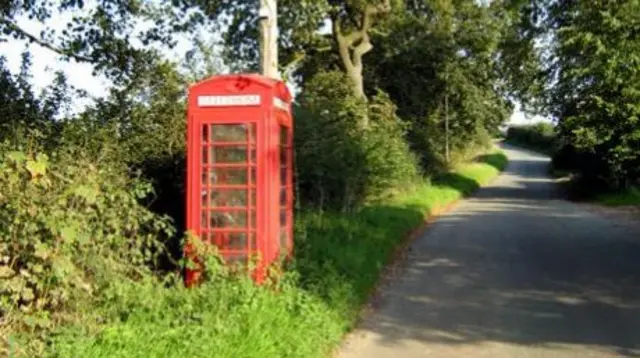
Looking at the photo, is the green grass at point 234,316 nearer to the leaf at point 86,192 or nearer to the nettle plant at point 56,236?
the nettle plant at point 56,236

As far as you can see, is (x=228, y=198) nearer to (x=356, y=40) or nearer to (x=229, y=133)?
(x=229, y=133)

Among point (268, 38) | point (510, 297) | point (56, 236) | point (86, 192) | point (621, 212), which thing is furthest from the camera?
point (621, 212)

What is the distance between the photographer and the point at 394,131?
72.9ft

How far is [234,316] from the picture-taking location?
7.24 metres

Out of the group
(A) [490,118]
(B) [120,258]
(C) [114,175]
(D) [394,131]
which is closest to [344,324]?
(B) [120,258]

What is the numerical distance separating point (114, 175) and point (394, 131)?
13.9m

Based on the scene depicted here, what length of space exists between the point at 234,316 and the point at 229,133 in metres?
2.39

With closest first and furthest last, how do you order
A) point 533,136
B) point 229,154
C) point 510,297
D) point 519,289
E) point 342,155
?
point 229,154, point 510,297, point 519,289, point 342,155, point 533,136

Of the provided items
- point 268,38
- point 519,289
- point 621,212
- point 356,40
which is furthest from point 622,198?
point 268,38

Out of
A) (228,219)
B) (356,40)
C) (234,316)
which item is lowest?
(234,316)

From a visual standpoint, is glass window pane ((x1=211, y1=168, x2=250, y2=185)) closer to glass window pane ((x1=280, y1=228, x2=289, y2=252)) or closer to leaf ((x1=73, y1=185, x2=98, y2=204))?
glass window pane ((x1=280, y1=228, x2=289, y2=252))

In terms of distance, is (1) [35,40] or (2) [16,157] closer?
(2) [16,157]

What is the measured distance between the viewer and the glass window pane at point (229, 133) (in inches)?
348

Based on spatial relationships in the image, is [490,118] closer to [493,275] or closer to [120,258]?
[493,275]
